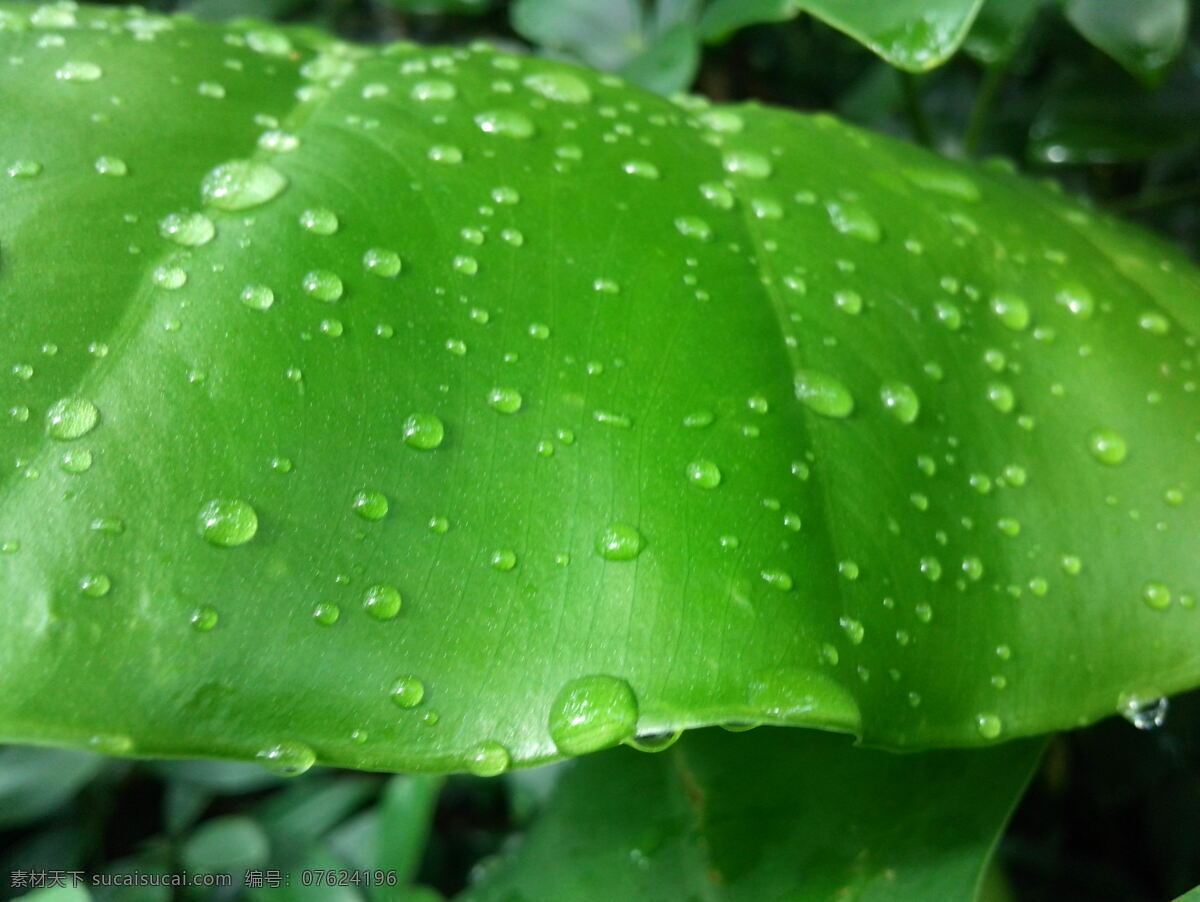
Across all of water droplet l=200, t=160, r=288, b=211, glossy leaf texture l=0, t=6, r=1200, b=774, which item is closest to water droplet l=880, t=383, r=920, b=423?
glossy leaf texture l=0, t=6, r=1200, b=774

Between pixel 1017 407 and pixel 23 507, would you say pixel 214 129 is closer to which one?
pixel 23 507

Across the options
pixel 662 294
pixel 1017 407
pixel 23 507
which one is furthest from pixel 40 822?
pixel 1017 407

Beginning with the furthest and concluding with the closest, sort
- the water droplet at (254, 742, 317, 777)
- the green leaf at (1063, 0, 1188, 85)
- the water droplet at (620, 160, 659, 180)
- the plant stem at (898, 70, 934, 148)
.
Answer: the plant stem at (898, 70, 934, 148) < the green leaf at (1063, 0, 1188, 85) < the water droplet at (620, 160, 659, 180) < the water droplet at (254, 742, 317, 777)

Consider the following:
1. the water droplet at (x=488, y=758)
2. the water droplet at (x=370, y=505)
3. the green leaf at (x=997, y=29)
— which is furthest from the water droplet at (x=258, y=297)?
the green leaf at (x=997, y=29)

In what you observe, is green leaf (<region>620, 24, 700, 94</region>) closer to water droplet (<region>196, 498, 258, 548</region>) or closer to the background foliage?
the background foliage

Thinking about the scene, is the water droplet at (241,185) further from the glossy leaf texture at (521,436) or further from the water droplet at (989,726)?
the water droplet at (989,726)

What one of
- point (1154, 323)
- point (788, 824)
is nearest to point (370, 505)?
point (788, 824)
